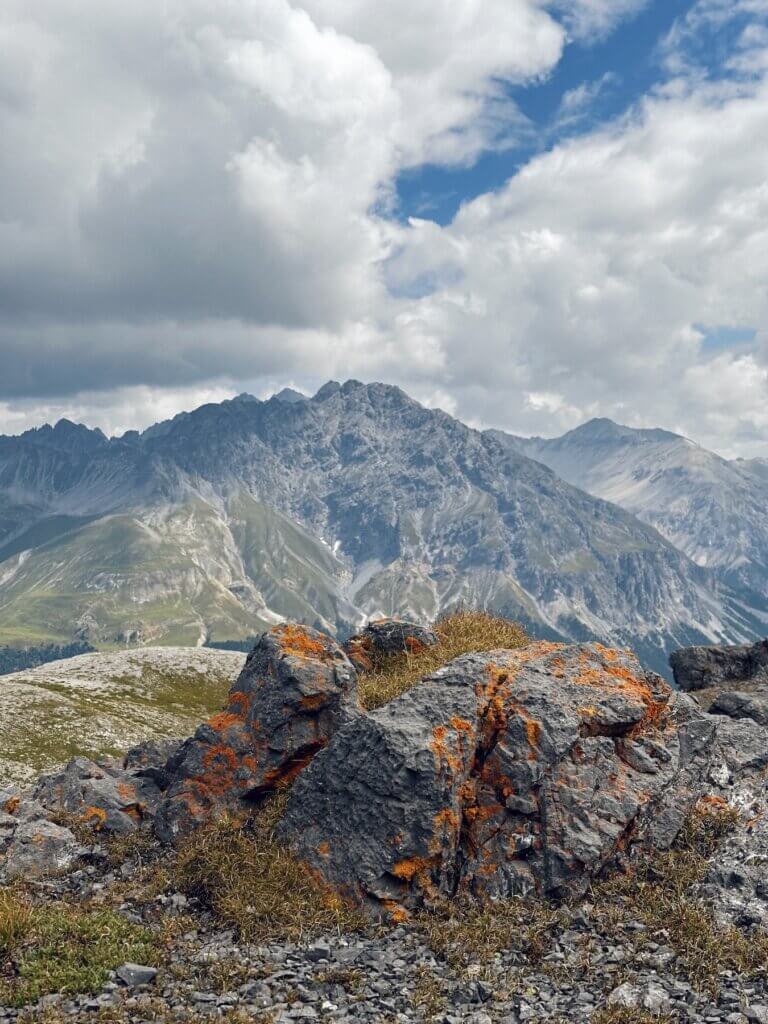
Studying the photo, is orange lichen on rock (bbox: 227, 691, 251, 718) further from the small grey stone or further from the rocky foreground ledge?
the small grey stone

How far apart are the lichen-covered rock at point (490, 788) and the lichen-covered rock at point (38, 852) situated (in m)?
6.31

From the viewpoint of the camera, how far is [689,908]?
13680mm

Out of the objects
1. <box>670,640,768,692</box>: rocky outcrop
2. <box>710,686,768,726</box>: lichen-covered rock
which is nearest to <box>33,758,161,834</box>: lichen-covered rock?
<box>710,686,768,726</box>: lichen-covered rock

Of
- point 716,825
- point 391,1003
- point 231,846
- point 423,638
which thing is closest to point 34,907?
point 231,846

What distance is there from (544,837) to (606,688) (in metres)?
5.04

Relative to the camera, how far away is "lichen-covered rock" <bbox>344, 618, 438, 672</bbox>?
82.9 ft

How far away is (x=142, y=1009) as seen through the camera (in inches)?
439

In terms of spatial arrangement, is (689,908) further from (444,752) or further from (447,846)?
(444,752)

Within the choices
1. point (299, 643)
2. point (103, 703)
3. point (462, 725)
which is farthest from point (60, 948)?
point (103, 703)

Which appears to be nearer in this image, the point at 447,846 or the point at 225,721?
the point at 447,846

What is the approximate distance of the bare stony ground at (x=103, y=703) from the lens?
53.7m

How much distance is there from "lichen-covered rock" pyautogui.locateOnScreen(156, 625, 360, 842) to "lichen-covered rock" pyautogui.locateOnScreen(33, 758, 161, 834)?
5.72ft

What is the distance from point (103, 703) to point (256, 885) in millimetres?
60036

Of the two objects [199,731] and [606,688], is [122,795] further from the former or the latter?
[606,688]
